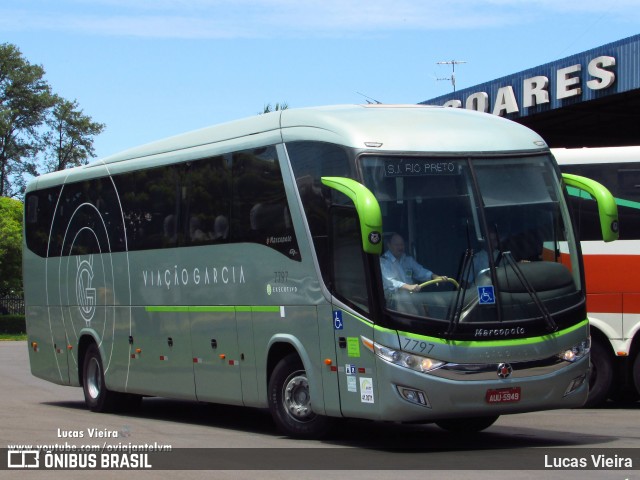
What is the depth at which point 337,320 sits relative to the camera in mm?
12352

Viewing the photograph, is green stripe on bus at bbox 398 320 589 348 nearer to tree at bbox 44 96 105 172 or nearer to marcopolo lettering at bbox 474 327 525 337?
marcopolo lettering at bbox 474 327 525 337

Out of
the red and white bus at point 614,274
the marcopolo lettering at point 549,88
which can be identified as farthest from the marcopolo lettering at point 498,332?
the marcopolo lettering at point 549,88

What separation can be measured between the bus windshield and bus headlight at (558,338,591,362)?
34cm

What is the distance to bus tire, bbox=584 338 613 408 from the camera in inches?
672

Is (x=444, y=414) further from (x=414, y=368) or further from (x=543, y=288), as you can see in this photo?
(x=543, y=288)

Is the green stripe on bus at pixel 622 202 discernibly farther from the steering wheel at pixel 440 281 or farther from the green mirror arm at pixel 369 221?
the green mirror arm at pixel 369 221

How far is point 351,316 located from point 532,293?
1817mm

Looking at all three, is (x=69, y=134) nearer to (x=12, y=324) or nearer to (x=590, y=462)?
(x=12, y=324)

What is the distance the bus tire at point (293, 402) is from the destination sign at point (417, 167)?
100 inches

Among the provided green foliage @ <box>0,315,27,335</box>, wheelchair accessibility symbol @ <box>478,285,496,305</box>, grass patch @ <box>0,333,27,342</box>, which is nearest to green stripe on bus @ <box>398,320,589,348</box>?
wheelchair accessibility symbol @ <box>478,285,496,305</box>

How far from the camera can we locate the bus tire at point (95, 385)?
59.0 ft

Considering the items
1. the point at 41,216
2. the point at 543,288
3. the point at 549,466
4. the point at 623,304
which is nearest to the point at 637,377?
the point at 623,304

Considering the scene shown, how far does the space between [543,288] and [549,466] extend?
2.18 m

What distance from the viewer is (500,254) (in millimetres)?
11914
